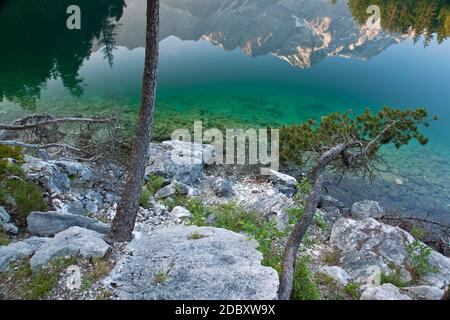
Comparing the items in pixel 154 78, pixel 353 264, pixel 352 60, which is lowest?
pixel 353 264

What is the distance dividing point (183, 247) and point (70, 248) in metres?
2.51

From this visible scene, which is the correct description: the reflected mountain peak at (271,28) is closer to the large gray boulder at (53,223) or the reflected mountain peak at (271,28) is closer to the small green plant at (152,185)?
the small green plant at (152,185)

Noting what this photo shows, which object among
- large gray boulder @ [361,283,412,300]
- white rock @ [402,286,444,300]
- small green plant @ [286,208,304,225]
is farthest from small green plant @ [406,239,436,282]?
small green plant @ [286,208,304,225]

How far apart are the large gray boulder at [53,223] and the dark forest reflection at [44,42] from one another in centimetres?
1884

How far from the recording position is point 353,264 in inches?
475

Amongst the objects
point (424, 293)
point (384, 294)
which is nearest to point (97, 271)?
point (384, 294)

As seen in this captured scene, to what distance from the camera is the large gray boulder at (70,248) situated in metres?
8.24

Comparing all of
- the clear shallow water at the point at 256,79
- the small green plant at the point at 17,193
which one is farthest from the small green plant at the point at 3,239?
the clear shallow water at the point at 256,79

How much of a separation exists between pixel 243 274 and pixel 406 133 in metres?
12.2

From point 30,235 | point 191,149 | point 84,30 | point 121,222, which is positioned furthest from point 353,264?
point 84,30

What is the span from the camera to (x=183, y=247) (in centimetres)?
873

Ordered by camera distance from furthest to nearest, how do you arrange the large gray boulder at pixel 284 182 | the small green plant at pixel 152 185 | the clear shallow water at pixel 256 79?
the clear shallow water at pixel 256 79
the large gray boulder at pixel 284 182
the small green plant at pixel 152 185

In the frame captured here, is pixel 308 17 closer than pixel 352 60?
No
